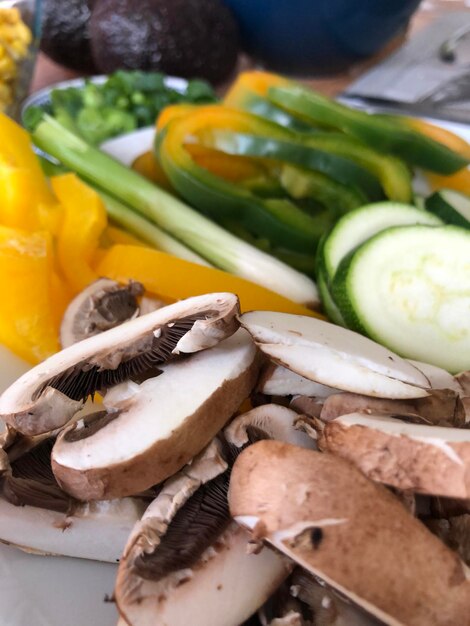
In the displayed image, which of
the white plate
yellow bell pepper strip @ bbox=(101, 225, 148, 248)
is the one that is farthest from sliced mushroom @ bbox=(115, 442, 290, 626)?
yellow bell pepper strip @ bbox=(101, 225, 148, 248)

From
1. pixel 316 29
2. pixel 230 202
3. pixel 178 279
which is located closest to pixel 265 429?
pixel 178 279

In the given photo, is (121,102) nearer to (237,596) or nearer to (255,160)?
(255,160)

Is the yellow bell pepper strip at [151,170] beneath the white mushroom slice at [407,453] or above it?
beneath

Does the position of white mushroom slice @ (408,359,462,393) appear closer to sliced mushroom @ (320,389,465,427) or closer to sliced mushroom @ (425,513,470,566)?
sliced mushroom @ (320,389,465,427)

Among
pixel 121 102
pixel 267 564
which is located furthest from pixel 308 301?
pixel 121 102

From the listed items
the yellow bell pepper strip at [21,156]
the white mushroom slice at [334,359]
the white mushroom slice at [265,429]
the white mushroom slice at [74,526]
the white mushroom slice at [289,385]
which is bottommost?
the white mushroom slice at [74,526]

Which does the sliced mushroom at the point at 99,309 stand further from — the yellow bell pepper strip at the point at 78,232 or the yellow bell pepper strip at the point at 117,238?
the yellow bell pepper strip at the point at 117,238

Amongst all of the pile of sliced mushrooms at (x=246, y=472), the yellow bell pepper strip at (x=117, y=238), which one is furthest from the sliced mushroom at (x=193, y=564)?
the yellow bell pepper strip at (x=117, y=238)
